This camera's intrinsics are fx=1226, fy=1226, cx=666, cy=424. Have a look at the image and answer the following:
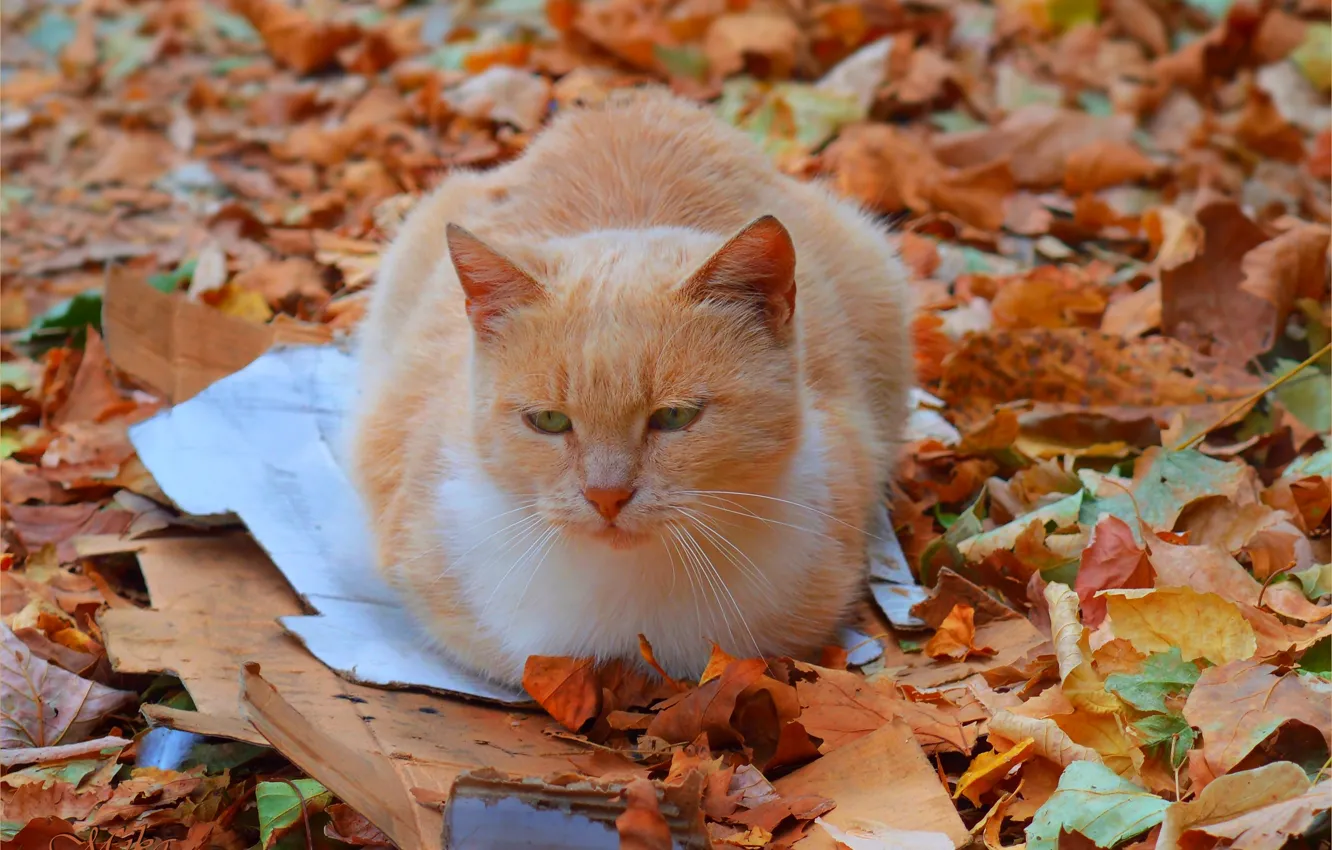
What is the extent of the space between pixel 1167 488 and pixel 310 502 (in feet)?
7.17

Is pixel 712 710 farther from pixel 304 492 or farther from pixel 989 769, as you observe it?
pixel 304 492

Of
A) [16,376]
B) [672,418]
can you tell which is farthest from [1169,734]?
[16,376]

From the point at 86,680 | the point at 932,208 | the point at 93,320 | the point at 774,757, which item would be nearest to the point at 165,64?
the point at 93,320

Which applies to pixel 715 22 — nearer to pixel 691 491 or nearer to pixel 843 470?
pixel 843 470

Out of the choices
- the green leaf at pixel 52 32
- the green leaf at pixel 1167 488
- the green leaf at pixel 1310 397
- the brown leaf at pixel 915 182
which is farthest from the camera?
the green leaf at pixel 52 32

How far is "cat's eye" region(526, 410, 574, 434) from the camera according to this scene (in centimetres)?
241

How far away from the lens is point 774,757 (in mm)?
2441

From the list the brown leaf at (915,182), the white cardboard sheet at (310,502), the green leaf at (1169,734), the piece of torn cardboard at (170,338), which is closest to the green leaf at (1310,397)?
the white cardboard sheet at (310,502)

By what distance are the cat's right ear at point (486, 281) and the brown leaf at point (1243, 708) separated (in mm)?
1438

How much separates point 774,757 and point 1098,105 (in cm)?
390

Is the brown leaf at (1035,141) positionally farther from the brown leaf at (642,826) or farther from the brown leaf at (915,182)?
the brown leaf at (642,826)

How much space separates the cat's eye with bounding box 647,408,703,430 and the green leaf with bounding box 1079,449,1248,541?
1.09 meters

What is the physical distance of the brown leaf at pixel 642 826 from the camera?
1.91m

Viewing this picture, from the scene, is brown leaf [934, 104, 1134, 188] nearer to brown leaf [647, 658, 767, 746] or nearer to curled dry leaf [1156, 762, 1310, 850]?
brown leaf [647, 658, 767, 746]
